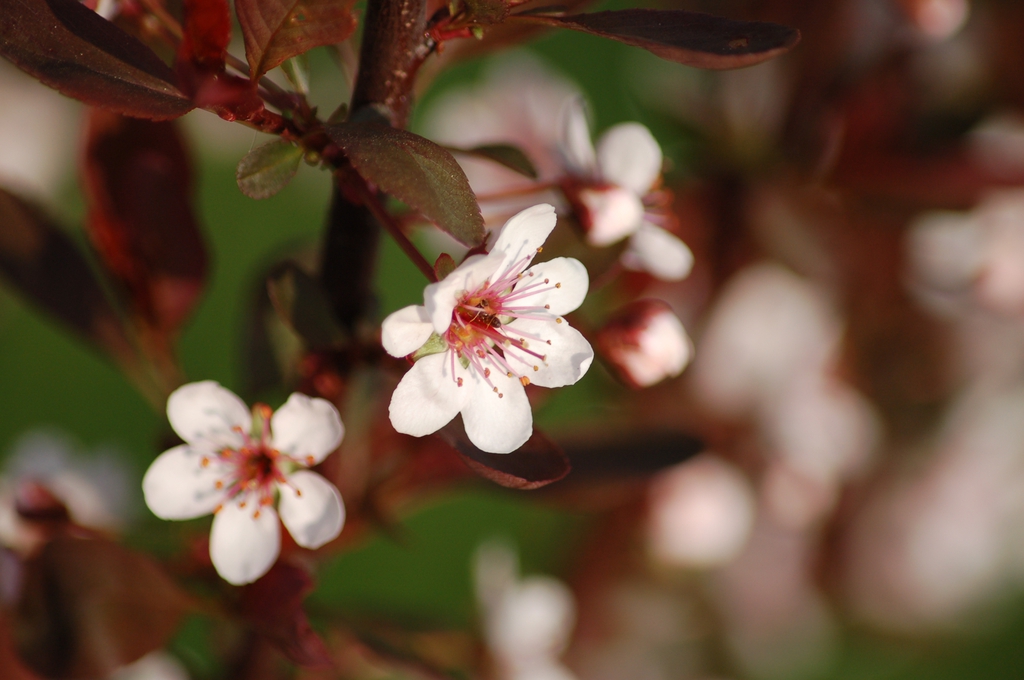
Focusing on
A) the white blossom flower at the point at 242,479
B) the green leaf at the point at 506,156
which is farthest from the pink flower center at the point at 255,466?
the green leaf at the point at 506,156

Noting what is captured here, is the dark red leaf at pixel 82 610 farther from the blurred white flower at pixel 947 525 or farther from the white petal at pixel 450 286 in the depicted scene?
the blurred white flower at pixel 947 525

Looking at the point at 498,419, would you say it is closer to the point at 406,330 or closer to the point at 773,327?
the point at 406,330

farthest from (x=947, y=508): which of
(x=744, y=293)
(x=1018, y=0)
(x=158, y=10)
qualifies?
(x=158, y=10)

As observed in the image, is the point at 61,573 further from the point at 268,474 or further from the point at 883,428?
the point at 883,428

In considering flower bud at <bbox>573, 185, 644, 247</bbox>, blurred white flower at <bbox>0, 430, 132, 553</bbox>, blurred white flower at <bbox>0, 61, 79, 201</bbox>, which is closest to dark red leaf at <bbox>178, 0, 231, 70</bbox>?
flower bud at <bbox>573, 185, 644, 247</bbox>

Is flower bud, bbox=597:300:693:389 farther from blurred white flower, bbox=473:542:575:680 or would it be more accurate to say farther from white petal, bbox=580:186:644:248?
blurred white flower, bbox=473:542:575:680

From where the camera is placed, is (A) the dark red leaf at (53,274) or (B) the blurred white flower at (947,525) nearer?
(A) the dark red leaf at (53,274)

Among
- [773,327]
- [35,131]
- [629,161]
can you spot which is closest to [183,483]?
[629,161]
